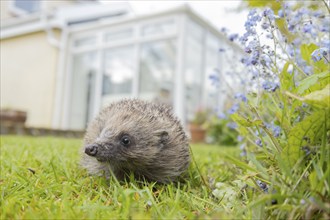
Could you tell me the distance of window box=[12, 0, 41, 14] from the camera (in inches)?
490

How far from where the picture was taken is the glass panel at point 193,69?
13.5 metres

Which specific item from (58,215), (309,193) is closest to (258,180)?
(309,193)

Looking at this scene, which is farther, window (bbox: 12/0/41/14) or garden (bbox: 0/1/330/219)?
window (bbox: 12/0/41/14)

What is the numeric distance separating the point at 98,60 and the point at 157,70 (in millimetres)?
2726

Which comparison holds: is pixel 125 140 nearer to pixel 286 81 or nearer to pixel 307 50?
pixel 286 81

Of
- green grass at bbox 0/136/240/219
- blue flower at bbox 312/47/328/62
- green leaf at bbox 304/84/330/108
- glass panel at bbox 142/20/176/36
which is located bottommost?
green grass at bbox 0/136/240/219

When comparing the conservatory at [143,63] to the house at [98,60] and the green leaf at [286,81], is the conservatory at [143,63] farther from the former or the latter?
the green leaf at [286,81]

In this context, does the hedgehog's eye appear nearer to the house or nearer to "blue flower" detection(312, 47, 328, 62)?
"blue flower" detection(312, 47, 328, 62)

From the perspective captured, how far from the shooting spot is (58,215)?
1429 mm

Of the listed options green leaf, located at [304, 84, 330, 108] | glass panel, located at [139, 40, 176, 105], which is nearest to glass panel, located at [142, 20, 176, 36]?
glass panel, located at [139, 40, 176, 105]

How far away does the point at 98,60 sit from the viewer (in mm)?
15125

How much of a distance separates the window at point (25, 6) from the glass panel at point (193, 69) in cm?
583

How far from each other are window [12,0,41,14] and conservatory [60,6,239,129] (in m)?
1.62

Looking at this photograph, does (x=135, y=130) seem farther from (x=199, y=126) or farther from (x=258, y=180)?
(x=199, y=126)
